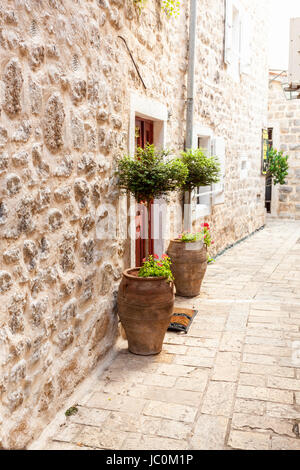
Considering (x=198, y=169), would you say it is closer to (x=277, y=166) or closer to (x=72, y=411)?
(x=72, y=411)

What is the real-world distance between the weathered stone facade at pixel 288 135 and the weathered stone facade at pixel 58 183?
374 inches

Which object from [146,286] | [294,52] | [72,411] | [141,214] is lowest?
[72,411]

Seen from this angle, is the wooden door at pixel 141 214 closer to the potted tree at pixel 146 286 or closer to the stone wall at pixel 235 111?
the potted tree at pixel 146 286

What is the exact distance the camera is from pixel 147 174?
3.70m

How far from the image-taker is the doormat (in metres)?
4.42

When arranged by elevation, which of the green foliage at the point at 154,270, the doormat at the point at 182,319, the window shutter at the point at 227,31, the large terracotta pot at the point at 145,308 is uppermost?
the window shutter at the point at 227,31

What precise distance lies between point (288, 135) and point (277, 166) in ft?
4.51

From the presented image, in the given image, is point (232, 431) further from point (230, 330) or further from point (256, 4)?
point (256, 4)

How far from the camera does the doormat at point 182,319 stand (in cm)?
442

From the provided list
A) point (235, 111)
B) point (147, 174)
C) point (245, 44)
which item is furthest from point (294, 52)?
point (147, 174)

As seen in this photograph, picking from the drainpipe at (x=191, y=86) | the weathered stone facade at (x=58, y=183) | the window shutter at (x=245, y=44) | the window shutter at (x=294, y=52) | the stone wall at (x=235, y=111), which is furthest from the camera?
the window shutter at (x=245, y=44)

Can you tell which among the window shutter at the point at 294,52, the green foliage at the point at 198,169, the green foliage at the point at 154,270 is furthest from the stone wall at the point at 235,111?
the green foliage at the point at 154,270

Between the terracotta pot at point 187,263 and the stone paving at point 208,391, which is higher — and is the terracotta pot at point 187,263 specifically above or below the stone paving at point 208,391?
above
